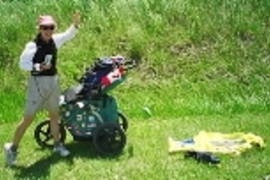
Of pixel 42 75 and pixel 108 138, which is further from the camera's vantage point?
pixel 108 138

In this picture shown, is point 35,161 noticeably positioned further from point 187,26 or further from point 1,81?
point 187,26

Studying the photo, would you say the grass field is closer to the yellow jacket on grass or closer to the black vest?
Result: the yellow jacket on grass

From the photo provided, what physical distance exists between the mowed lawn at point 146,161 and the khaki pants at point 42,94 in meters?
0.63

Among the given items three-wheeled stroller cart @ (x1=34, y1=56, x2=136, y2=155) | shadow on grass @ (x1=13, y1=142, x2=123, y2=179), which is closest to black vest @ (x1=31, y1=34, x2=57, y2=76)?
three-wheeled stroller cart @ (x1=34, y1=56, x2=136, y2=155)

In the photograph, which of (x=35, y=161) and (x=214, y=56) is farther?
(x=214, y=56)

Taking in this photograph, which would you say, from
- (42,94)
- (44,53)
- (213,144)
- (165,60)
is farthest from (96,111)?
(165,60)

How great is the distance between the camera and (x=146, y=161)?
28.3 ft

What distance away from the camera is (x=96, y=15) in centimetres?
1388

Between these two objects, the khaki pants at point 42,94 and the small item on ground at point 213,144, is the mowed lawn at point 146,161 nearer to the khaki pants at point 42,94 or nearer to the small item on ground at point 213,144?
the small item on ground at point 213,144

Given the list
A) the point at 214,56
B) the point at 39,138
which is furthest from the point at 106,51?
the point at 39,138

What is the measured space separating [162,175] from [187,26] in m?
Answer: 6.17

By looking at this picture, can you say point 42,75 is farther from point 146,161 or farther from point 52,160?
point 146,161

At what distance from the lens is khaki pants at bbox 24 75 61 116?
336 inches

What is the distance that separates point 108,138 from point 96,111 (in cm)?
35
